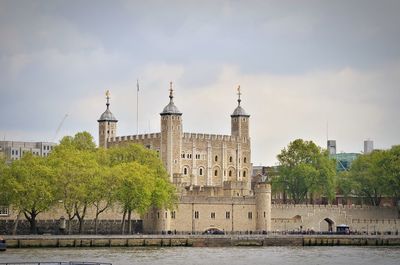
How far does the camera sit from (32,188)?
11256 cm

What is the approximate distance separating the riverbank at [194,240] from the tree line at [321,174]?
84.3ft

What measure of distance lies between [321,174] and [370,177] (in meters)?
7.22

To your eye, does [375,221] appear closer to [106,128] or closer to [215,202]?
[215,202]

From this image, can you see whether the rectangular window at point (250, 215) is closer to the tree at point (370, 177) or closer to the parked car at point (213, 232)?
the parked car at point (213, 232)

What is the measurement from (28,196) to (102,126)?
5467 cm

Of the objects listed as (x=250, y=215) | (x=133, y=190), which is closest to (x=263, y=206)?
(x=250, y=215)

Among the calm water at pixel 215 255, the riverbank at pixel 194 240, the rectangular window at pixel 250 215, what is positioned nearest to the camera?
the calm water at pixel 215 255

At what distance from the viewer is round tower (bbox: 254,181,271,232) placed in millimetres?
131625

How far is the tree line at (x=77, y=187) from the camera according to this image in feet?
372

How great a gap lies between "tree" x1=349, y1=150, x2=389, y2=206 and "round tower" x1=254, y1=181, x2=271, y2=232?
69.3ft

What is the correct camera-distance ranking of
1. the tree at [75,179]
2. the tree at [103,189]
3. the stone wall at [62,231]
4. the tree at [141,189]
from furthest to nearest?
the stone wall at [62,231] < the tree at [141,189] < the tree at [103,189] < the tree at [75,179]

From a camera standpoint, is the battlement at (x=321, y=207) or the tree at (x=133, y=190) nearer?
the tree at (x=133, y=190)

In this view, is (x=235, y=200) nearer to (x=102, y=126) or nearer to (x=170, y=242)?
(x=170, y=242)

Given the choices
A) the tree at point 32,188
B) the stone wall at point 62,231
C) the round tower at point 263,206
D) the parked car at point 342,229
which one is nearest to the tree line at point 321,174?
the parked car at point 342,229
